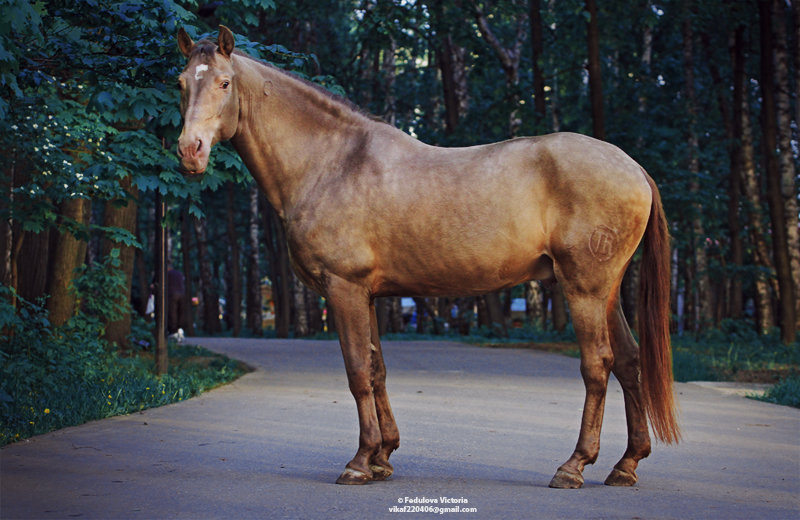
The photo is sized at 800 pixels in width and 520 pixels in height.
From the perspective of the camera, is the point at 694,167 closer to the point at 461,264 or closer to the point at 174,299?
the point at 174,299

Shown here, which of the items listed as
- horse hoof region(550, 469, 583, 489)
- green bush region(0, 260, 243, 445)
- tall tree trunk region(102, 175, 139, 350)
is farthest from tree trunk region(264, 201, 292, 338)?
horse hoof region(550, 469, 583, 489)

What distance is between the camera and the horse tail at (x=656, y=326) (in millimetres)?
6047

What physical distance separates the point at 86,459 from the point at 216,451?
948mm

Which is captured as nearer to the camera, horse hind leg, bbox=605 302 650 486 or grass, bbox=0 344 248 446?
horse hind leg, bbox=605 302 650 486

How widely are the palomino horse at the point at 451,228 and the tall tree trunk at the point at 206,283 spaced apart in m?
31.7

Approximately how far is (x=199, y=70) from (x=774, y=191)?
1493 cm

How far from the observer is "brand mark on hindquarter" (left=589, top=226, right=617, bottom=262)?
585 cm

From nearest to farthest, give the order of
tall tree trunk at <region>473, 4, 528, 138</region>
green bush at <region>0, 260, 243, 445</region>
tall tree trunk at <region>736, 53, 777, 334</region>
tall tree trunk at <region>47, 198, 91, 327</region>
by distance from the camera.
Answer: green bush at <region>0, 260, 243, 445</region> < tall tree trunk at <region>47, 198, 91, 327</region> < tall tree trunk at <region>736, 53, 777, 334</region> < tall tree trunk at <region>473, 4, 528, 138</region>

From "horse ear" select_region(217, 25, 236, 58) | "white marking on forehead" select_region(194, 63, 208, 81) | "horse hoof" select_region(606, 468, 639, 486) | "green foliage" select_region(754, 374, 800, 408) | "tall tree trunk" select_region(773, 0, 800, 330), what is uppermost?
"tall tree trunk" select_region(773, 0, 800, 330)

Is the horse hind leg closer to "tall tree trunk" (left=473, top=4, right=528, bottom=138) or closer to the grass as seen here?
the grass

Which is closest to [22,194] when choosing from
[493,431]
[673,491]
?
→ [493,431]

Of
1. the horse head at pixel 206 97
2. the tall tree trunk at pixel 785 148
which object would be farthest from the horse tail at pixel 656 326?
the tall tree trunk at pixel 785 148

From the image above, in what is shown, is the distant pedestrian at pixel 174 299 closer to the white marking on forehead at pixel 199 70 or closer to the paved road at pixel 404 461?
the paved road at pixel 404 461

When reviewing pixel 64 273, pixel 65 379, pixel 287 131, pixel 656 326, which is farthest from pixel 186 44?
pixel 64 273
